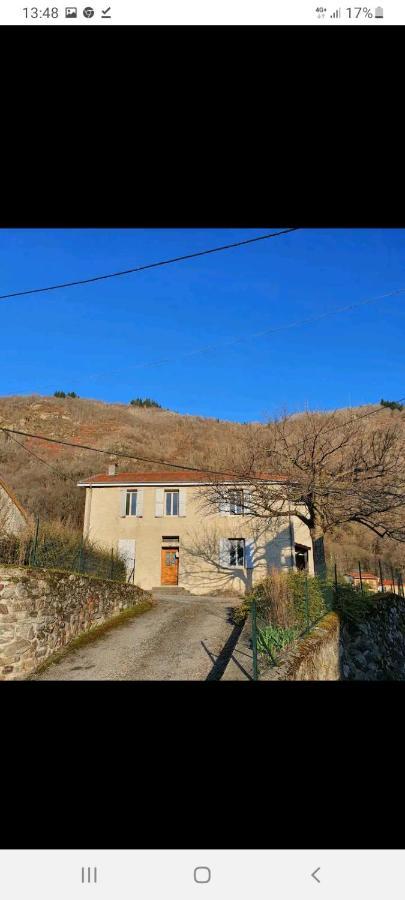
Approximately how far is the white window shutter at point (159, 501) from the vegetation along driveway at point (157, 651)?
19.8ft

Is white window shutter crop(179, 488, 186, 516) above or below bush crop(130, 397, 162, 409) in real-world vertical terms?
below

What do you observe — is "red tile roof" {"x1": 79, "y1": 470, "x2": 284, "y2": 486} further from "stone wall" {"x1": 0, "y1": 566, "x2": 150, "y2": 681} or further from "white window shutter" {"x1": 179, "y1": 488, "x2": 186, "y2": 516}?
"stone wall" {"x1": 0, "y1": 566, "x2": 150, "y2": 681}

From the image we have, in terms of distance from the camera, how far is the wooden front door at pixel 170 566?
1723 cm

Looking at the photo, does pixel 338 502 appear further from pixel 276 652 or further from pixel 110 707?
pixel 110 707

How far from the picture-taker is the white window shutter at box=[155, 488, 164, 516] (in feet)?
57.4

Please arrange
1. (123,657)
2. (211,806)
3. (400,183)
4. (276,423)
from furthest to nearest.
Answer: (276,423)
(123,657)
(400,183)
(211,806)
